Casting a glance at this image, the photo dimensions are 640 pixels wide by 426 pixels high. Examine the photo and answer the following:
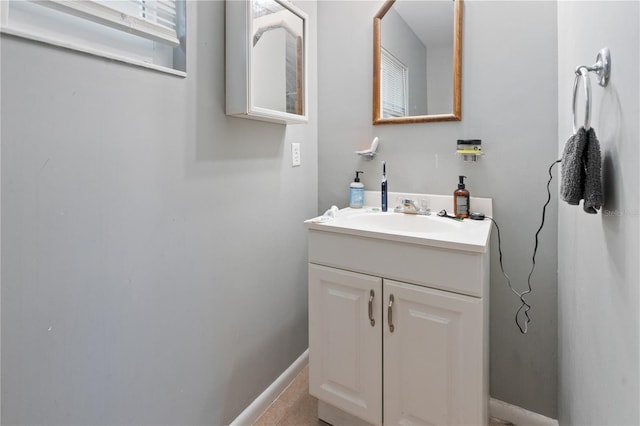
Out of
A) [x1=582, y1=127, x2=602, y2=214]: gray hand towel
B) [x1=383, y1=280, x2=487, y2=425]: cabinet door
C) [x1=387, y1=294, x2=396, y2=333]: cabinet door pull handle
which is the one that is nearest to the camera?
[x1=582, y1=127, x2=602, y2=214]: gray hand towel

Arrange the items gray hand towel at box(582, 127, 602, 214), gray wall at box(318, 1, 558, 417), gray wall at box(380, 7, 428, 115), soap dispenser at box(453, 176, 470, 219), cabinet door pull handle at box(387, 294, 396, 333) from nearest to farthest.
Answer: gray hand towel at box(582, 127, 602, 214), cabinet door pull handle at box(387, 294, 396, 333), gray wall at box(318, 1, 558, 417), soap dispenser at box(453, 176, 470, 219), gray wall at box(380, 7, 428, 115)

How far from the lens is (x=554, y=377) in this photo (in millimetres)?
1413

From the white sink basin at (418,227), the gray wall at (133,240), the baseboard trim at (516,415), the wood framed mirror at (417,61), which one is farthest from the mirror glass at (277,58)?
the baseboard trim at (516,415)

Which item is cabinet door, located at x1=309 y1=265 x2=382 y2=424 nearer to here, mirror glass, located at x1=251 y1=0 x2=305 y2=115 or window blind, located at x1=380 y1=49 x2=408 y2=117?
mirror glass, located at x1=251 y1=0 x2=305 y2=115

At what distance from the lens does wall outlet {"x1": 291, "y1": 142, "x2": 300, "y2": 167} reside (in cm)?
171

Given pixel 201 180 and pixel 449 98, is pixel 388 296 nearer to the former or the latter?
pixel 201 180

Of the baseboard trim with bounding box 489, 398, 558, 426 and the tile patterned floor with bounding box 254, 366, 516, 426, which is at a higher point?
the baseboard trim with bounding box 489, 398, 558, 426

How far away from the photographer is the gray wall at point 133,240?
2.60 ft

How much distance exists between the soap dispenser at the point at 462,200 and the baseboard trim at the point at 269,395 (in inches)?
43.2

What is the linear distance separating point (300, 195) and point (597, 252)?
49.7 inches

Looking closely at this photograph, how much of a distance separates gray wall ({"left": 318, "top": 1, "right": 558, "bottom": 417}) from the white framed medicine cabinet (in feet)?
1.61

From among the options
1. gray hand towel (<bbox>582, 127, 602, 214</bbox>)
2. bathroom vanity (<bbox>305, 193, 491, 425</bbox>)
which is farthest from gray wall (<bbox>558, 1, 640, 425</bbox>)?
bathroom vanity (<bbox>305, 193, 491, 425</bbox>)

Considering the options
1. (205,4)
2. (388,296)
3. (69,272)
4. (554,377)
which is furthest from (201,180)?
(554,377)

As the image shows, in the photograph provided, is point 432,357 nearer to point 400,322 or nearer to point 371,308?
point 400,322
